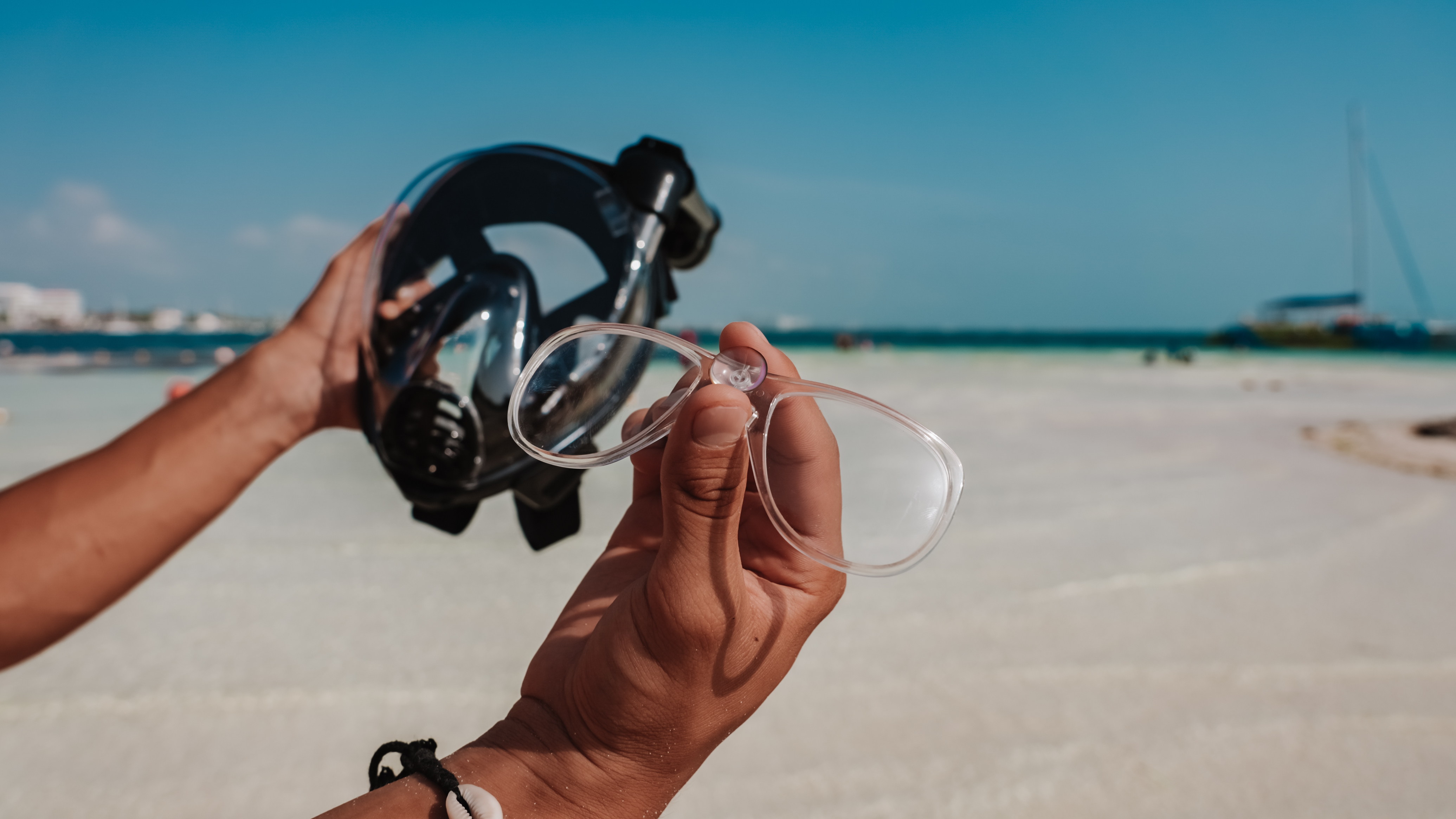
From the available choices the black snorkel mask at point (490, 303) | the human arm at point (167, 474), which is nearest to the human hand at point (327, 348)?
the human arm at point (167, 474)

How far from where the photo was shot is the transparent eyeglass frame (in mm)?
818

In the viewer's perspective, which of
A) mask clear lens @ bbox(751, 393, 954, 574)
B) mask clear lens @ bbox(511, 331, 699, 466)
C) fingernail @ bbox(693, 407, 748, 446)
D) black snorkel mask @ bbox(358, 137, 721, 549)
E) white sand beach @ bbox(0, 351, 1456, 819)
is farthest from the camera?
white sand beach @ bbox(0, 351, 1456, 819)

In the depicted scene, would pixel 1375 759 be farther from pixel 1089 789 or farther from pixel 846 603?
pixel 846 603

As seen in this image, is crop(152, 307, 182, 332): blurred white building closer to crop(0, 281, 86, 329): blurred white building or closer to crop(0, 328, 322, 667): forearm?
crop(0, 281, 86, 329): blurred white building

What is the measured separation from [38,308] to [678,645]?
6528 cm

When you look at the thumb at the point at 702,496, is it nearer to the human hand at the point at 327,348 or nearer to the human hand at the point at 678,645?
the human hand at the point at 678,645

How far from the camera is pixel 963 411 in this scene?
6.70 metres

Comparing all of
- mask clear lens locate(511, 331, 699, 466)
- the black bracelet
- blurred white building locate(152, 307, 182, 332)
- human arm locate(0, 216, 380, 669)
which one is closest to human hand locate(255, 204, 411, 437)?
human arm locate(0, 216, 380, 669)

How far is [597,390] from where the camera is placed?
1017 millimetres

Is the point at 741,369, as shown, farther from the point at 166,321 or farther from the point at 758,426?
the point at 166,321

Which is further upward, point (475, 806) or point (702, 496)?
point (702, 496)

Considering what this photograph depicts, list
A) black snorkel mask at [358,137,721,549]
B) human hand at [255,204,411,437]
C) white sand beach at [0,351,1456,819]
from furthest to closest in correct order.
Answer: white sand beach at [0,351,1456,819]
human hand at [255,204,411,437]
black snorkel mask at [358,137,721,549]

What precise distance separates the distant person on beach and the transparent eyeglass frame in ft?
0.11

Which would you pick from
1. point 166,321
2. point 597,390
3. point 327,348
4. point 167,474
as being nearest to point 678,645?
point 597,390
